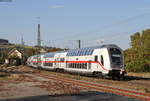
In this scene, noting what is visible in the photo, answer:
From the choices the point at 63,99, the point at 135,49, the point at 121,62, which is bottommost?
the point at 63,99

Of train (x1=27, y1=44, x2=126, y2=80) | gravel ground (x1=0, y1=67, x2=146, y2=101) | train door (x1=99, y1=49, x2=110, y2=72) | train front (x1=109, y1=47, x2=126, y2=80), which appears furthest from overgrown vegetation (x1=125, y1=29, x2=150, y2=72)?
gravel ground (x1=0, y1=67, x2=146, y2=101)

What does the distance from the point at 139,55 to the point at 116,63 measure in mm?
22415

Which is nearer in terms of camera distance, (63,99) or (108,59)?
(63,99)

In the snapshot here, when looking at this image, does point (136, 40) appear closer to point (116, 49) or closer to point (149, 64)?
point (149, 64)

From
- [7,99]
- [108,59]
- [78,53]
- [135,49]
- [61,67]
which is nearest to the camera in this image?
[7,99]

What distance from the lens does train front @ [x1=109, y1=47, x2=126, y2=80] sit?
26.0m

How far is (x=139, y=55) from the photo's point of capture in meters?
47.3

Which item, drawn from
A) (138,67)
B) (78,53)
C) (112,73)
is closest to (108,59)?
(112,73)

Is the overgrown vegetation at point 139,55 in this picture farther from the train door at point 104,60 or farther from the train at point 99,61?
the train door at point 104,60

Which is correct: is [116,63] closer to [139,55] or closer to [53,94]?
[53,94]

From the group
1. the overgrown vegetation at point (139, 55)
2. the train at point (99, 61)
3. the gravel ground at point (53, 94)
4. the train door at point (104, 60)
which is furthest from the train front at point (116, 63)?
the overgrown vegetation at point (139, 55)

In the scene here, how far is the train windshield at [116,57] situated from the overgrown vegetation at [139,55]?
20815 millimetres

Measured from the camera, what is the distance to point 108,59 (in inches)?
1022

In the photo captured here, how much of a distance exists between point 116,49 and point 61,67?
15.4 m
